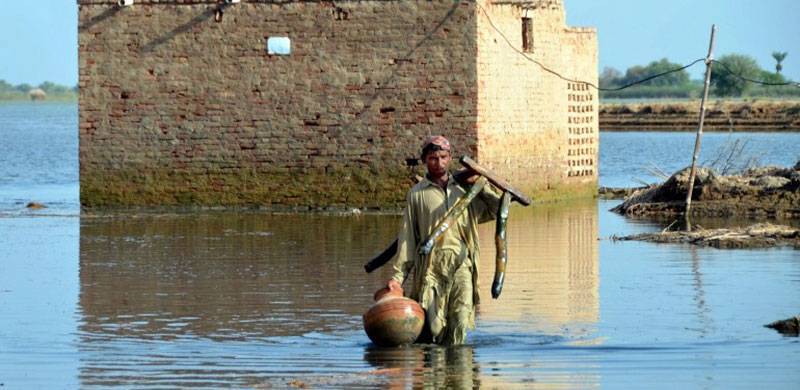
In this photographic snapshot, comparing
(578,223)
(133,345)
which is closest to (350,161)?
(578,223)

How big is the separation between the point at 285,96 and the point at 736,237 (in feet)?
22.3

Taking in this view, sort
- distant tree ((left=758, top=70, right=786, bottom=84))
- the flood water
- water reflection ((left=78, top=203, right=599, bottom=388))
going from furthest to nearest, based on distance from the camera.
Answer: distant tree ((left=758, top=70, right=786, bottom=84))
water reflection ((left=78, top=203, right=599, bottom=388))
the flood water

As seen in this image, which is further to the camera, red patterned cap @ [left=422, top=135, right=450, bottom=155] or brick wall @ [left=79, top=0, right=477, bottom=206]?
brick wall @ [left=79, top=0, right=477, bottom=206]

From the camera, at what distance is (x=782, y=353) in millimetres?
11867

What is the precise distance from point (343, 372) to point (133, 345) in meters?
1.98

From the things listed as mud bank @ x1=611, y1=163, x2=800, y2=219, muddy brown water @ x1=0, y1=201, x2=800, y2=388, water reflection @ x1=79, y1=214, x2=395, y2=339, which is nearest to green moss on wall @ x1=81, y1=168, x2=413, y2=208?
water reflection @ x1=79, y1=214, x2=395, y2=339

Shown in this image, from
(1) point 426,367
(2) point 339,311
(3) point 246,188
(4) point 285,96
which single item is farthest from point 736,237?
(1) point 426,367

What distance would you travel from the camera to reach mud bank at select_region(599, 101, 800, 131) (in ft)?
237

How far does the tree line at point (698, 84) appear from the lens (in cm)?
12011

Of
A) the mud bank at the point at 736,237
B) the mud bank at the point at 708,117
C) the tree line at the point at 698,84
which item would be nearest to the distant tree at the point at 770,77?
the tree line at the point at 698,84

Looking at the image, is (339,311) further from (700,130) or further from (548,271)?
(700,130)

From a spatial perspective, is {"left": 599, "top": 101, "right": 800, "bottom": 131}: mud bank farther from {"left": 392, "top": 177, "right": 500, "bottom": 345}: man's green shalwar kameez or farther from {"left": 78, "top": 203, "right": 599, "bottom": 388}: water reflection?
{"left": 392, "top": 177, "right": 500, "bottom": 345}: man's green shalwar kameez

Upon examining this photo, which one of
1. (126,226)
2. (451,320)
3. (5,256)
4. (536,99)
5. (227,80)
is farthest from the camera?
(536,99)

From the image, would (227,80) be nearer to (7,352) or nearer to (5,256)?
(5,256)
